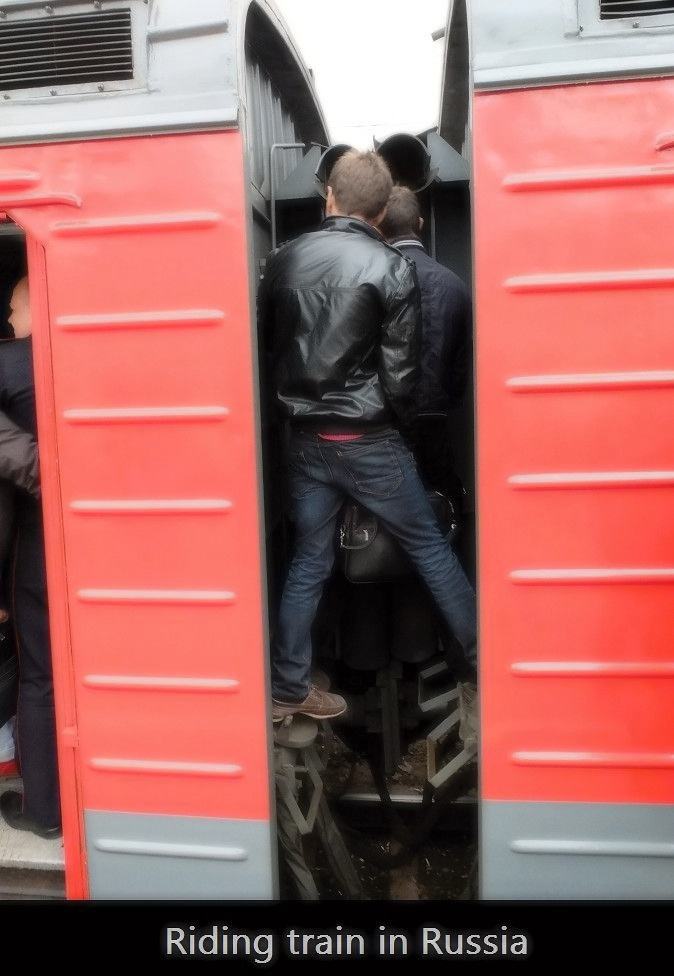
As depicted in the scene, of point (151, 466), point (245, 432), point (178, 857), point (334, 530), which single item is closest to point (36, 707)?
point (178, 857)

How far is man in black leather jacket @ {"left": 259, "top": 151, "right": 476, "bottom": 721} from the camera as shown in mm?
2193

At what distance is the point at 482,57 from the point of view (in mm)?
1874

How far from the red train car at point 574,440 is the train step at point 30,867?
1.43 m

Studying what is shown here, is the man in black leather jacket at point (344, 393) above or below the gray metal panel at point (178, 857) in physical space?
above

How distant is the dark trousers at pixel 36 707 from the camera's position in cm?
254

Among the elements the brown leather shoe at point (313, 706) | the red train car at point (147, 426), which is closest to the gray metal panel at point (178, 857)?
the red train car at point (147, 426)

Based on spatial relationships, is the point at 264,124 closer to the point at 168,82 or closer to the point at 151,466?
the point at 168,82

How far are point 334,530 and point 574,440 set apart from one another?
0.81 metres

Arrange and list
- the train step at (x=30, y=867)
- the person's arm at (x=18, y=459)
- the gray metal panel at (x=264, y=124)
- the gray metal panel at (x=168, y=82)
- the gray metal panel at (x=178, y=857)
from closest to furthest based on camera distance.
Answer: the gray metal panel at (x=168, y=82)
the gray metal panel at (x=178, y=857)
the person's arm at (x=18, y=459)
the train step at (x=30, y=867)
the gray metal panel at (x=264, y=124)

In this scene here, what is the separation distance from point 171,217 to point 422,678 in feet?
5.94

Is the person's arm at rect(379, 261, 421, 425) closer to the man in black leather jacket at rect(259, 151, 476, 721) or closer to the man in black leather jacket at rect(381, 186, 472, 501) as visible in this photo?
the man in black leather jacket at rect(259, 151, 476, 721)

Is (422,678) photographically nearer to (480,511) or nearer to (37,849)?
(480,511)

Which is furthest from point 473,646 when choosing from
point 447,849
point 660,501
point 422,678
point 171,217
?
point 171,217

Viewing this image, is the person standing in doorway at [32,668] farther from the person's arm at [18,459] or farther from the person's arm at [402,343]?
the person's arm at [402,343]
